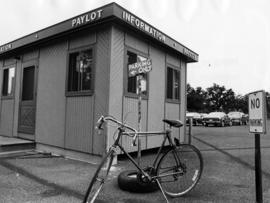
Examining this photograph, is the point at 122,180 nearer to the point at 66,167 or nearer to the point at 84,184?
the point at 84,184

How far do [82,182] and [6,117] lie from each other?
19.8 ft

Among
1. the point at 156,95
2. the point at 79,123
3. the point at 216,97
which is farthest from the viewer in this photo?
the point at 216,97

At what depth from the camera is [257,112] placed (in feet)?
9.74

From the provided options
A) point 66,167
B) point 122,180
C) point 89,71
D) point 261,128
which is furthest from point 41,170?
point 261,128

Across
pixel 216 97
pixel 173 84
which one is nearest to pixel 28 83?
pixel 173 84

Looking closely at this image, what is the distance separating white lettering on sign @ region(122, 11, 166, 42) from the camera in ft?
18.6

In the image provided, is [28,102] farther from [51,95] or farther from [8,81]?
[8,81]

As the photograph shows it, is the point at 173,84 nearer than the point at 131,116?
No

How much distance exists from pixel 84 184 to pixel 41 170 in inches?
55.0

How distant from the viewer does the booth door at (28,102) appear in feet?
25.2

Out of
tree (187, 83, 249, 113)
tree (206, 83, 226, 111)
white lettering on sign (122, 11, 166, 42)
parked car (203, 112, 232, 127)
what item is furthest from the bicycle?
tree (206, 83, 226, 111)

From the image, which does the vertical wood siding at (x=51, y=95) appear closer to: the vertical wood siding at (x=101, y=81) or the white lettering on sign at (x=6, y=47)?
the vertical wood siding at (x=101, y=81)

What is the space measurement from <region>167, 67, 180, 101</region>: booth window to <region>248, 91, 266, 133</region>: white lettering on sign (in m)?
5.10

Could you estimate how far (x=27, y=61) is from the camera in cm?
812
